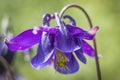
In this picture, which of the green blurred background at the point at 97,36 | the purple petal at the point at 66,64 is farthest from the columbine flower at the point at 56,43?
the green blurred background at the point at 97,36

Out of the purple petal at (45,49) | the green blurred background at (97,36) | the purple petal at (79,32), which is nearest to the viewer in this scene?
the purple petal at (79,32)

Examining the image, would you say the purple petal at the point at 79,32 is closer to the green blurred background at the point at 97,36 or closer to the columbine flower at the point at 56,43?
the columbine flower at the point at 56,43

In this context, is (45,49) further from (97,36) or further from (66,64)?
(97,36)

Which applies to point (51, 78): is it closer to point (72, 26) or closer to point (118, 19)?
point (118, 19)

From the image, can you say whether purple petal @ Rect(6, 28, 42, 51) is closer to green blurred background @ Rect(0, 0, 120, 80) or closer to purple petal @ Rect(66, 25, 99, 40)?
purple petal @ Rect(66, 25, 99, 40)

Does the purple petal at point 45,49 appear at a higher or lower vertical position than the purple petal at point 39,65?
higher

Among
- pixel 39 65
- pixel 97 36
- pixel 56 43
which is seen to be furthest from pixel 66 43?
pixel 97 36

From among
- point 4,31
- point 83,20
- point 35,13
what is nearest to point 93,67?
point 83,20

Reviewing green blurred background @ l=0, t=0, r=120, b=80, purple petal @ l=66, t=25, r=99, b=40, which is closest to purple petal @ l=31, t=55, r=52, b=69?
purple petal @ l=66, t=25, r=99, b=40
